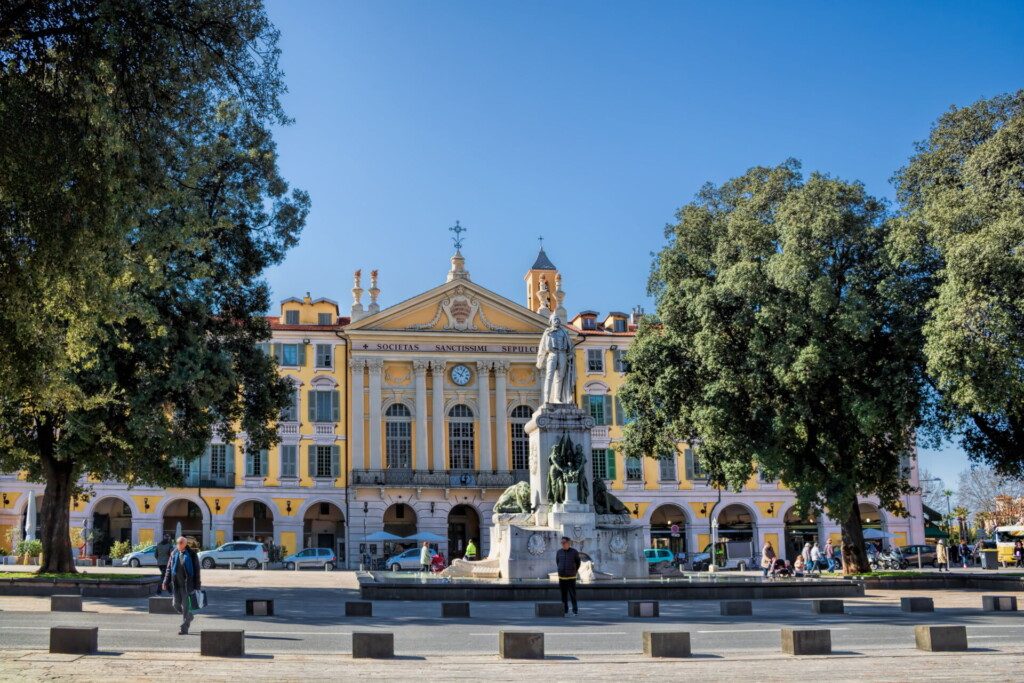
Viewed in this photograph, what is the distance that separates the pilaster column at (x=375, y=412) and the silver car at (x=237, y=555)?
9220 millimetres

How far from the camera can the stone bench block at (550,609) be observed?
17266 millimetres

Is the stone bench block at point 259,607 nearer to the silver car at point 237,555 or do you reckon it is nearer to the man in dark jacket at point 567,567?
the man in dark jacket at point 567,567

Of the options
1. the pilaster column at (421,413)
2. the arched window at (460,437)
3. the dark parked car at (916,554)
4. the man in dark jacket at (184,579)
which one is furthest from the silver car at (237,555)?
the man in dark jacket at (184,579)

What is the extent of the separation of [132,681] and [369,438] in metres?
46.1

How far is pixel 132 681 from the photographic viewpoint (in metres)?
10.2

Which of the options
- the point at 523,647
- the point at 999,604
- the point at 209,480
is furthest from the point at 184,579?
the point at 209,480

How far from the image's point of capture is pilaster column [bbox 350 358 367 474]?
55250 millimetres

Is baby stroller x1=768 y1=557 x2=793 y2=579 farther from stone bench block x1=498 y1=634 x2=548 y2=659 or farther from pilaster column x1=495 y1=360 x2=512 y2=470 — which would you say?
pilaster column x1=495 y1=360 x2=512 y2=470

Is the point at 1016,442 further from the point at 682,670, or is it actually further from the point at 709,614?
the point at 682,670

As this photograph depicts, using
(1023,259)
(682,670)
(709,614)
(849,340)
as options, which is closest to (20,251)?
(682,670)

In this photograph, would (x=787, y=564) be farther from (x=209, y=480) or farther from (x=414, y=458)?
(x=209, y=480)

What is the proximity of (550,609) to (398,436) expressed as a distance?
39.9 meters

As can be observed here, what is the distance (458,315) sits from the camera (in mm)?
58281

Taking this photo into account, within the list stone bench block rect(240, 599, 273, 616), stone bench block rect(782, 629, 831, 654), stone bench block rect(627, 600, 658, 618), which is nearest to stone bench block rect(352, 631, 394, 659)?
stone bench block rect(782, 629, 831, 654)
